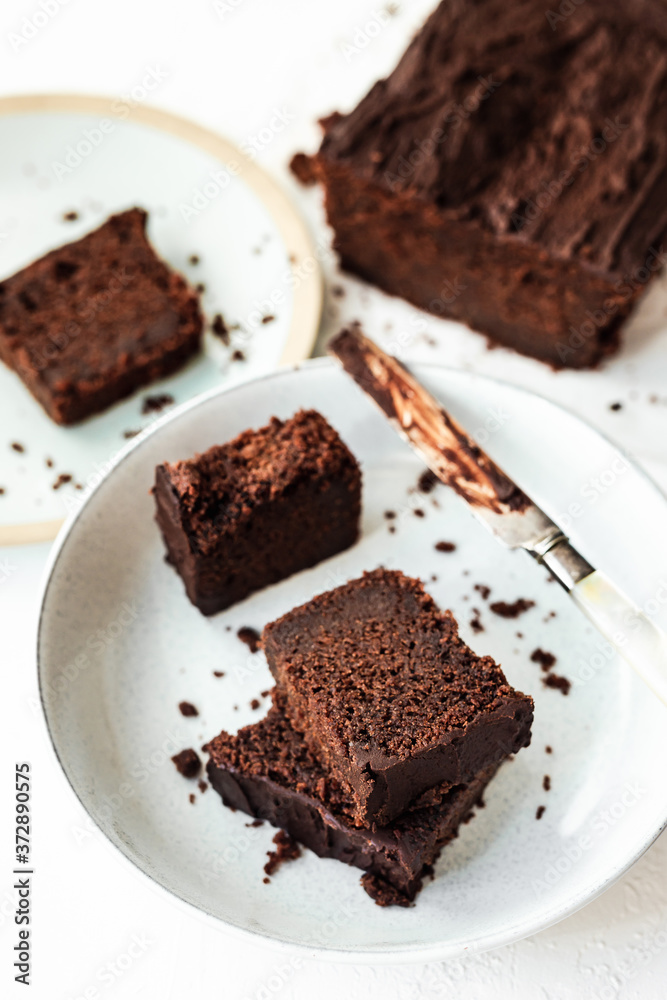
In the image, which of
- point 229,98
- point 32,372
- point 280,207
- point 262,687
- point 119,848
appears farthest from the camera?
point 229,98

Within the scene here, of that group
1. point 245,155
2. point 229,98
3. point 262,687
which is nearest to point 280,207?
point 245,155

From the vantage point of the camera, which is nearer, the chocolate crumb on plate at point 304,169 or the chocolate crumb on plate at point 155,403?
the chocolate crumb on plate at point 155,403

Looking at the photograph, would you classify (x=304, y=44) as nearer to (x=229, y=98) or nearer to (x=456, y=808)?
(x=229, y=98)

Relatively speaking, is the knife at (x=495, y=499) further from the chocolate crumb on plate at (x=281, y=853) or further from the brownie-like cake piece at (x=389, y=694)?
the chocolate crumb on plate at (x=281, y=853)

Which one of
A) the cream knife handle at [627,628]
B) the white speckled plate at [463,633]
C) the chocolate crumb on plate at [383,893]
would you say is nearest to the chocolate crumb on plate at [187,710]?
the white speckled plate at [463,633]

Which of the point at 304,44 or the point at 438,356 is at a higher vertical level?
the point at 304,44

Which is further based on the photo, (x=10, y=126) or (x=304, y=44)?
(x=304, y=44)

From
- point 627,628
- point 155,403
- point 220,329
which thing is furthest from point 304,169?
point 627,628
